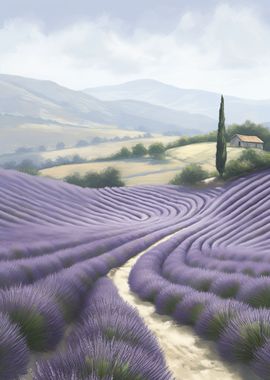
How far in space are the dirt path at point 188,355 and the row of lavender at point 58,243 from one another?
114cm

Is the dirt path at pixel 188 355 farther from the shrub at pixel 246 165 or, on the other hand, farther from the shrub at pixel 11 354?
the shrub at pixel 246 165

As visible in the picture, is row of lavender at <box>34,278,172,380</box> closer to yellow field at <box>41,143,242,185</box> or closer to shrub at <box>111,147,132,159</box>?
yellow field at <box>41,143,242,185</box>

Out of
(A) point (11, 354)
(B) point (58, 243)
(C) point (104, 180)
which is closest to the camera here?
(A) point (11, 354)

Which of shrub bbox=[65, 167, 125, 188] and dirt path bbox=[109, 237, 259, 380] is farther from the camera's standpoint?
shrub bbox=[65, 167, 125, 188]

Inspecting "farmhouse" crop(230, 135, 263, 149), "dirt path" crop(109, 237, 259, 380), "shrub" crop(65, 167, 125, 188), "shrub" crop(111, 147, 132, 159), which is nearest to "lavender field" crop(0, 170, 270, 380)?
"dirt path" crop(109, 237, 259, 380)

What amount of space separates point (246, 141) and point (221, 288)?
2778 inches

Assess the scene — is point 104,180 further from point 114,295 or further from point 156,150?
point 114,295

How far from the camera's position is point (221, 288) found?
376 inches

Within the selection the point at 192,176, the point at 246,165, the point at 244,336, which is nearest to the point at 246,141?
the point at 192,176

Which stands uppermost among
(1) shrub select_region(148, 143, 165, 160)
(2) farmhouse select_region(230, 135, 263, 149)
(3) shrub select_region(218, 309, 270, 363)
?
(2) farmhouse select_region(230, 135, 263, 149)

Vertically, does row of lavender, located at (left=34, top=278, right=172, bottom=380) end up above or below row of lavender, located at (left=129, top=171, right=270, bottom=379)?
above

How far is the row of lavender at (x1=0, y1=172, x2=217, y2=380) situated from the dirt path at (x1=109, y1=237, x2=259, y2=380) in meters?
1.14

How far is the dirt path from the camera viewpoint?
5418mm

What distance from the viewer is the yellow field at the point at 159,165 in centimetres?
6396
